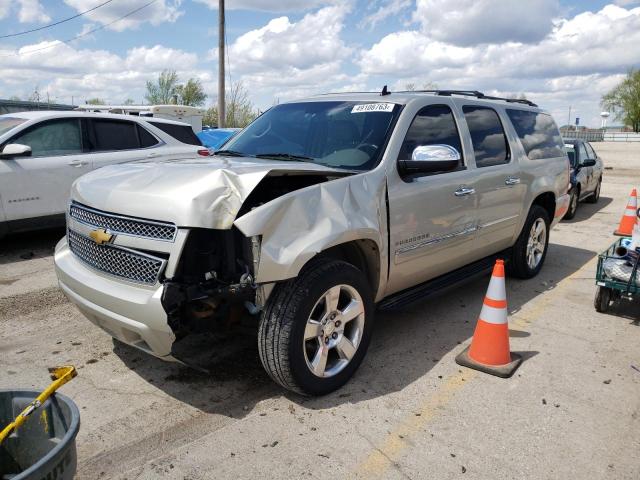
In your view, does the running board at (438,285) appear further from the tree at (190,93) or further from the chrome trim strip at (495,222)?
the tree at (190,93)

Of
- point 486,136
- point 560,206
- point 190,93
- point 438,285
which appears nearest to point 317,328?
point 438,285

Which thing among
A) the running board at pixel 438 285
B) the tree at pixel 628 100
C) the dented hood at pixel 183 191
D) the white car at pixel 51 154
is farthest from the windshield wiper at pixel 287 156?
the tree at pixel 628 100

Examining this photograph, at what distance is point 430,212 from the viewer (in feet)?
13.5

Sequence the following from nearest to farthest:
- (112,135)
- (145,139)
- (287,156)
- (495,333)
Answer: (495,333) < (287,156) < (112,135) < (145,139)

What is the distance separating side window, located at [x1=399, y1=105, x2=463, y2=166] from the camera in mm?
4039

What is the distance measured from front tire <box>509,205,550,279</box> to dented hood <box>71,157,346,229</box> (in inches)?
127

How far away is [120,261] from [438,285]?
8.46 ft

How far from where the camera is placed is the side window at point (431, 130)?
4.04m

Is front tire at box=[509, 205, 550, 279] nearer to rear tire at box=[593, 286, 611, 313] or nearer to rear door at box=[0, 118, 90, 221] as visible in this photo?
rear tire at box=[593, 286, 611, 313]

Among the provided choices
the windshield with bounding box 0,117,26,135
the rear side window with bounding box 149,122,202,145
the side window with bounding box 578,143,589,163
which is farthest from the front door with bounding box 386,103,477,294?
the side window with bounding box 578,143,589,163

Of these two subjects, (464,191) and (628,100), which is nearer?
(464,191)

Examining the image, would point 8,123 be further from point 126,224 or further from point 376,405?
point 376,405

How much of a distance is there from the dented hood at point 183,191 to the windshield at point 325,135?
481 mm

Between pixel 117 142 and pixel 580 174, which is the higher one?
pixel 117 142
